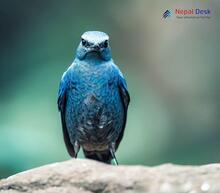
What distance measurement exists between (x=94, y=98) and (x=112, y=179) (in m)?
1.49

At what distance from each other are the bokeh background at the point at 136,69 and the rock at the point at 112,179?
2313 millimetres

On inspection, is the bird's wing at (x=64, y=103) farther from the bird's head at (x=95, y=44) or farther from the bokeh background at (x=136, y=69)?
the bokeh background at (x=136, y=69)

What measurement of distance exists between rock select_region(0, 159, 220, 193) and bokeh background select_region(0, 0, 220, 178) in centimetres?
231

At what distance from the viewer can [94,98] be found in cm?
461

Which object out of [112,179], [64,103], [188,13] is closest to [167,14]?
[188,13]

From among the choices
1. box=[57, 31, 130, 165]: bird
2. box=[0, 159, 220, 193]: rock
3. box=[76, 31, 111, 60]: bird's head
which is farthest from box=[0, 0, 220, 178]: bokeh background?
box=[0, 159, 220, 193]: rock

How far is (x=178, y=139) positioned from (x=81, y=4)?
5.08 feet

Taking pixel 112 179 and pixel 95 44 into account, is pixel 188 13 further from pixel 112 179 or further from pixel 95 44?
pixel 112 179

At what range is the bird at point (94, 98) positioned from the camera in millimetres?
4543

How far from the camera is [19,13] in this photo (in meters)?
5.91

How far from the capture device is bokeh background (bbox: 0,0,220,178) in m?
5.71

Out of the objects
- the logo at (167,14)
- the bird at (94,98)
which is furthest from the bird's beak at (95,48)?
the logo at (167,14)

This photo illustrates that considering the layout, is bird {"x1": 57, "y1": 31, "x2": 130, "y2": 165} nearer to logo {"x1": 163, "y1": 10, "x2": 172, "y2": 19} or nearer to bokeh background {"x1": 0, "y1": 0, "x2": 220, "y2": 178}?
bokeh background {"x1": 0, "y1": 0, "x2": 220, "y2": 178}

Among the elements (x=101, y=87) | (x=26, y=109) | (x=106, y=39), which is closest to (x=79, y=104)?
(x=101, y=87)
